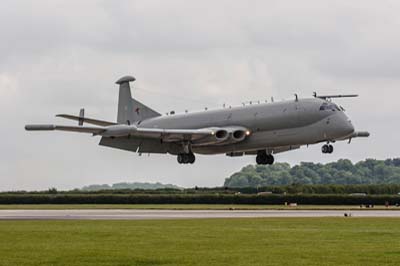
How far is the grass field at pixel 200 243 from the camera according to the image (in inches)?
1130

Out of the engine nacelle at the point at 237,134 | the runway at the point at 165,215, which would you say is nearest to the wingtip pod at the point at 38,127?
the engine nacelle at the point at 237,134

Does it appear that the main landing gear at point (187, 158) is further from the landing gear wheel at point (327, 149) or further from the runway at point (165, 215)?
the runway at point (165, 215)

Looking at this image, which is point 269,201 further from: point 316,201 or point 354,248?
point 354,248

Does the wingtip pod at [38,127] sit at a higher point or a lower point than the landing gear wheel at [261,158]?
higher

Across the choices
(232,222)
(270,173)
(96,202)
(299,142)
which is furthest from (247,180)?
(232,222)

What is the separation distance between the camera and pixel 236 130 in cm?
7094

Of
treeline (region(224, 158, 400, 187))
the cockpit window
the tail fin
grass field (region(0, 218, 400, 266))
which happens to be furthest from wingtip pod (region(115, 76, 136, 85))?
treeline (region(224, 158, 400, 187))

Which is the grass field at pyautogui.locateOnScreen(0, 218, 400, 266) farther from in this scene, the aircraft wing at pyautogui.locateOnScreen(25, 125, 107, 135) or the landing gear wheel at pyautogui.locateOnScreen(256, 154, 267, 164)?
the landing gear wheel at pyautogui.locateOnScreen(256, 154, 267, 164)

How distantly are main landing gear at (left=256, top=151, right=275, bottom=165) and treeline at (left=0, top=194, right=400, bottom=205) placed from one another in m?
4.79

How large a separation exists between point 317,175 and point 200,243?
154 meters

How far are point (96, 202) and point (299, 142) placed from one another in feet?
69.3

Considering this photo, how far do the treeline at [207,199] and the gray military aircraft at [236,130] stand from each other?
16.5ft

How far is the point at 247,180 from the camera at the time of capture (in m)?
181

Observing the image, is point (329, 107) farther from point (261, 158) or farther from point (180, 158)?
point (180, 158)
